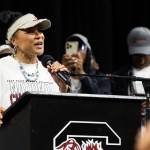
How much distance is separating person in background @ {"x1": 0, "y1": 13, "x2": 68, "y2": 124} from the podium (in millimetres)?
617

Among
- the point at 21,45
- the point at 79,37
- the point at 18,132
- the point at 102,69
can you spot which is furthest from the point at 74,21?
the point at 18,132

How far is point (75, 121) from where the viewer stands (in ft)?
8.96

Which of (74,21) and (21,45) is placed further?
(74,21)

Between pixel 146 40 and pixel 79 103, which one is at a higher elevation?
pixel 146 40

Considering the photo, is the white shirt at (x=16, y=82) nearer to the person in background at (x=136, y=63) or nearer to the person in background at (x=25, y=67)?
the person in background at (x=25, y=67)

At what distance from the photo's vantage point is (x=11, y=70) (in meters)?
3.54

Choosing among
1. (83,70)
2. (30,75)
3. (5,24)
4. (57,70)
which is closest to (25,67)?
(30,75)

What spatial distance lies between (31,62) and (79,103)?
0.95 meters

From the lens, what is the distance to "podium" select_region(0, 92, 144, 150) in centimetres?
270

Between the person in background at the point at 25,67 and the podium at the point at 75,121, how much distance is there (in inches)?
24.3

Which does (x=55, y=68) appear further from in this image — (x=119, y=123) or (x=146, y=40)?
(x=146, y=40)

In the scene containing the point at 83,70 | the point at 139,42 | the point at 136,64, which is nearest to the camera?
the point at 83,70

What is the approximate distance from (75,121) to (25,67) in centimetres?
93

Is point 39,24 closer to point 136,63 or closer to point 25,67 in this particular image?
point 25,67
